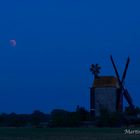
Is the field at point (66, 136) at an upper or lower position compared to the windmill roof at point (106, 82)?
lower

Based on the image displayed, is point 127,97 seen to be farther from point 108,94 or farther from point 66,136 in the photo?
point 66,136

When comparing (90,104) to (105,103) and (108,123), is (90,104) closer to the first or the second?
(105,103)

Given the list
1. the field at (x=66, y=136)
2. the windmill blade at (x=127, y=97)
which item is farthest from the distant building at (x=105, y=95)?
the field at (x=66, y=136)

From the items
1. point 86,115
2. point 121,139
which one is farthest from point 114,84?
point 121,139

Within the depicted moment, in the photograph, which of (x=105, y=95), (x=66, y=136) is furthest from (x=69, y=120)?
(x=66, y=136)

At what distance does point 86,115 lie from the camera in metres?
116

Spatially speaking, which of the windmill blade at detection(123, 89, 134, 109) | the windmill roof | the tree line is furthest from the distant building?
the tree line

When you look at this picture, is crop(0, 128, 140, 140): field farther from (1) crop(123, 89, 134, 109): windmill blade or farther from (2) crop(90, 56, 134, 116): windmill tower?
(1) crop(123, 89, 134, 109): windmill blade

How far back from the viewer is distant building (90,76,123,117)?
4754 inches

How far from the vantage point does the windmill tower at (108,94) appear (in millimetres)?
120812

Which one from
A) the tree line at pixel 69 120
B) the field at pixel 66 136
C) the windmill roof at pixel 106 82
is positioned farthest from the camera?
the windmill roof at pixel 106 82

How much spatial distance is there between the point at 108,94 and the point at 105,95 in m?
0.92

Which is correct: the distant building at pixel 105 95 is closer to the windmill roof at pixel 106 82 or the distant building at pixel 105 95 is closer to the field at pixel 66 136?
the windmill roof at pixel 106 82

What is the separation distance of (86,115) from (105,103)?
5812mm
